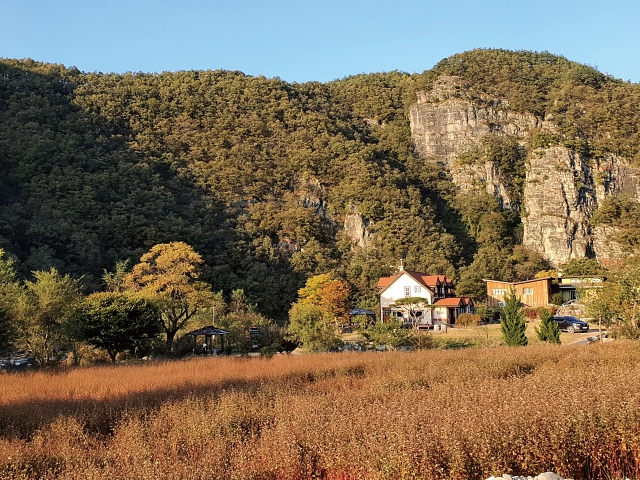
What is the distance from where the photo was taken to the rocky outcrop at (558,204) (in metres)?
83.9

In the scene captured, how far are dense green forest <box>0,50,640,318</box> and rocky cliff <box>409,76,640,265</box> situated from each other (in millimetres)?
2896

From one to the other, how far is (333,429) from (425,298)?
44341 mm

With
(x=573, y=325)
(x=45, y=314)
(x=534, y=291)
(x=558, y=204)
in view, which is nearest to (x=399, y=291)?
(x=534, y=291)

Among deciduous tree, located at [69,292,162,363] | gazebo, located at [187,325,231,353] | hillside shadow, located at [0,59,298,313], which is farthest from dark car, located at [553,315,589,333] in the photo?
hillside shadow, located at [0,59,298,313]

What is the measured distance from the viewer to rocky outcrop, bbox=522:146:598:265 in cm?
8394

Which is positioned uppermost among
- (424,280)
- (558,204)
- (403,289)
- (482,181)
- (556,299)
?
(482,181)

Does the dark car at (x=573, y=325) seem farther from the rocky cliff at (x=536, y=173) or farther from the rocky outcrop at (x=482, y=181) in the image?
the rocky outcrop at (x=482, y=181)

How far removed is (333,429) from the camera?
7559 mm

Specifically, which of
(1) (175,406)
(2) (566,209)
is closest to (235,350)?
(1) (175,406)

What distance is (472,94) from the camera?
110 meters

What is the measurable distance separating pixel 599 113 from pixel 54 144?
93475 millimetres

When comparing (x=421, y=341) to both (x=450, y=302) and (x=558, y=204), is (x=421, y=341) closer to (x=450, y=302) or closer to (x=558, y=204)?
(x=450, y=302)

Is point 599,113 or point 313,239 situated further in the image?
point 599,113

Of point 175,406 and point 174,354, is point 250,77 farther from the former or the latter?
point 175,406
